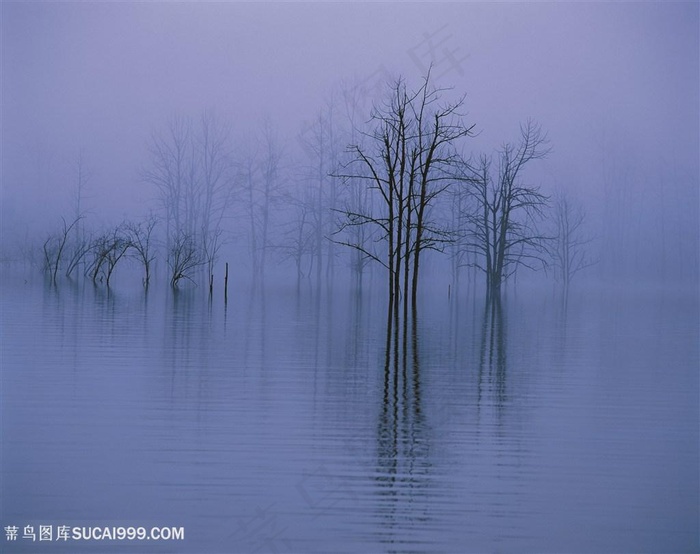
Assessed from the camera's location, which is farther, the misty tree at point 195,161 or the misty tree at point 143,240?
the misty tree at point 195,161

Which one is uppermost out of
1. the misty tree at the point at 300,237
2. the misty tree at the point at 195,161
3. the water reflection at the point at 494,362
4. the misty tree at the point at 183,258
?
the misty tree at the point at 195,161

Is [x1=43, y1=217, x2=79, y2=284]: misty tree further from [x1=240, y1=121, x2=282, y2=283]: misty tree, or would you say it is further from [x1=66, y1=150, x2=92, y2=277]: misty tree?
[x1=240, y1=121, x2=282, y2=283]: misty tree

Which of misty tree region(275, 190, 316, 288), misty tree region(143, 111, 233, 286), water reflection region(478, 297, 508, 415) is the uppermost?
misty tree region(143, 111, 233, 286)

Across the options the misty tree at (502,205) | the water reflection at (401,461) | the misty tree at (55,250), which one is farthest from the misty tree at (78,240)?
the water reflection at (401,461)

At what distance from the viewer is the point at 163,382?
30.9 ft

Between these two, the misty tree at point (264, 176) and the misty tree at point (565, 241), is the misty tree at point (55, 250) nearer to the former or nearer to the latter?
the misty tree at point (264, 176)

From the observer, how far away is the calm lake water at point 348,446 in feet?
16.1

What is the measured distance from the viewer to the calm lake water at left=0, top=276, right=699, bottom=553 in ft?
16.1

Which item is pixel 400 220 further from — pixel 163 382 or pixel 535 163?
pixel 535 163

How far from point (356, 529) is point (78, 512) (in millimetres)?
1721

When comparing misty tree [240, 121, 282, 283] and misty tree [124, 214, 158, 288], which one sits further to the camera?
misty tree [240, 121, 282, 283]

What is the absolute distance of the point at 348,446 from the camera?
259 inches

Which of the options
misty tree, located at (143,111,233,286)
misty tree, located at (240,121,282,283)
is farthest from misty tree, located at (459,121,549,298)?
misty tree, located at (143,111,233,286)

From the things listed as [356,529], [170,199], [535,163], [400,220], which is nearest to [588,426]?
[356,529]
